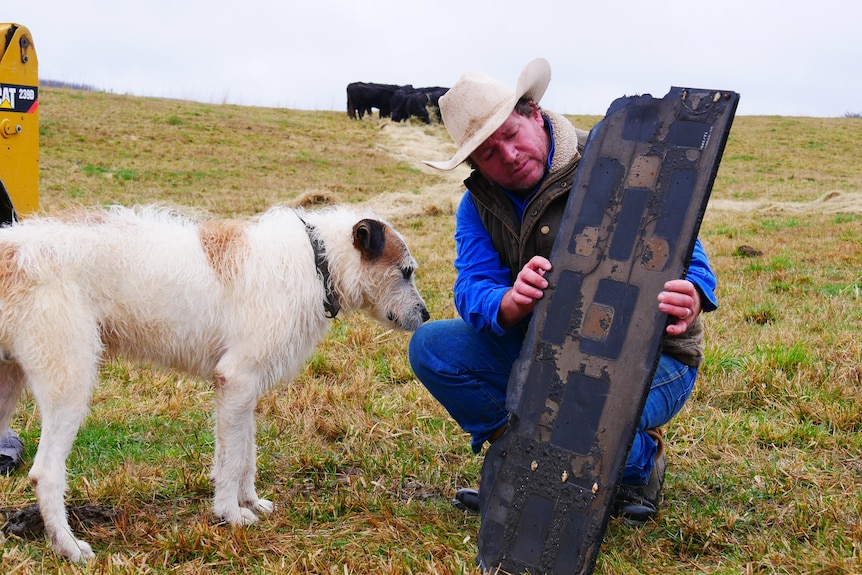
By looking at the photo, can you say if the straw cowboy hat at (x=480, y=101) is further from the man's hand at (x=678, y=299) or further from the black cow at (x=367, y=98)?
the black cow at (x=367, y=98)

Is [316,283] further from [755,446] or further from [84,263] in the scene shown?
[755,446]

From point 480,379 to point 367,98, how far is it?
41689 millimetres

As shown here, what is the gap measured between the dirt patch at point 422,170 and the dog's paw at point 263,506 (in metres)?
5.98

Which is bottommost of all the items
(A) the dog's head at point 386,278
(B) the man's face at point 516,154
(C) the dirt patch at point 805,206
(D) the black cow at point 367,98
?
(A) the dog's head at point 386,278

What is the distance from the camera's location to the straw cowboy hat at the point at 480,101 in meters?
3.38

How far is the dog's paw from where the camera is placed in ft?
12.7

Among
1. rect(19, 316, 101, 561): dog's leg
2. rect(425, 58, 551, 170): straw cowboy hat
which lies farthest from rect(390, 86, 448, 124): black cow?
rect(19, 316, 101, 561): dog's leg

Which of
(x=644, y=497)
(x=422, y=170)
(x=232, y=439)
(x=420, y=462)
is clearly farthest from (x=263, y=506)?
(x=422, y=170)

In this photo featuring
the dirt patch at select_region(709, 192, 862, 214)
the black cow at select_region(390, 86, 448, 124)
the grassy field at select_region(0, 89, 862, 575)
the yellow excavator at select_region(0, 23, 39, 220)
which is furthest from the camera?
the black cow at select_region(390, 86, 448, 124)

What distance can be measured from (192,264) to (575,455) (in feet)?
6.86

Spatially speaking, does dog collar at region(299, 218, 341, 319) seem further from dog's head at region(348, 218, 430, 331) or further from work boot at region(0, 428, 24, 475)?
work boot at region(0, 428, 24, 475)

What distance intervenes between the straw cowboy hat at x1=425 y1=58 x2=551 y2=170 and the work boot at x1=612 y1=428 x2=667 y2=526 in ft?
5.68

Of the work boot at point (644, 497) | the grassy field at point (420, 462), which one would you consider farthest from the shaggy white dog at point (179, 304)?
the work boot at point (644, 497)

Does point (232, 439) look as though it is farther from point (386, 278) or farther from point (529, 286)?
point (529, 286)
